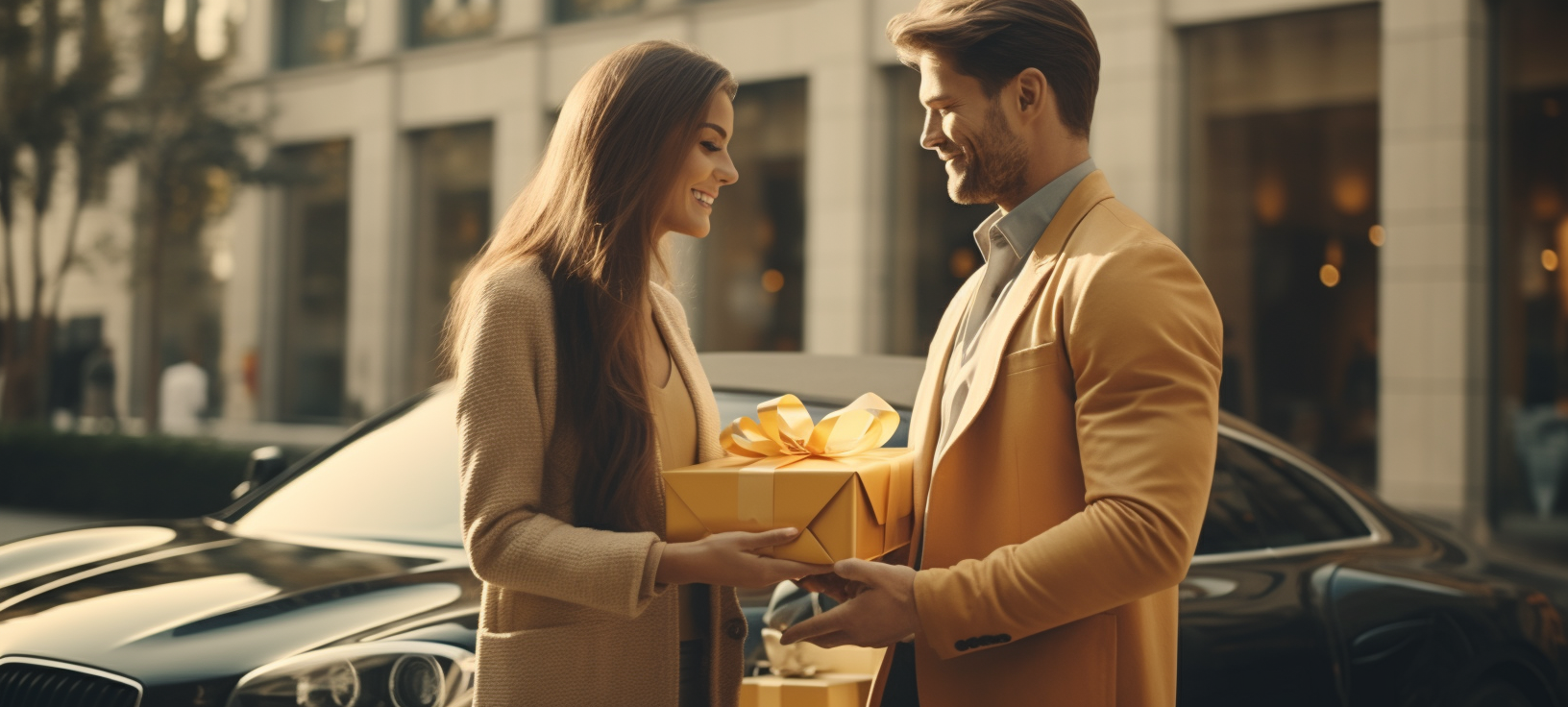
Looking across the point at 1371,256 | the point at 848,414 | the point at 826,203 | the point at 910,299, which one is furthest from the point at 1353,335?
the point at 848,414

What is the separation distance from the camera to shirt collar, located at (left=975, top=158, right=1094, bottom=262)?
2.26 m

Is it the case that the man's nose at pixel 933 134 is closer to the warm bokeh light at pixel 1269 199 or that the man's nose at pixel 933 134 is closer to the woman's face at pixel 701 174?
the woman's face at pixel 701 174

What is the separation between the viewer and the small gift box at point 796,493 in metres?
2.09

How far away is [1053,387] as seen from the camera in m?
2.06

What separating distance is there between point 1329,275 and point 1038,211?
442 inches

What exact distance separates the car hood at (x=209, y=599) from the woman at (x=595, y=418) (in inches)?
33.9

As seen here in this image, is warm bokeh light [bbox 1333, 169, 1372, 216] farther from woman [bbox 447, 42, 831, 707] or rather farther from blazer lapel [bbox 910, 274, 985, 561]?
woman [bbox 447, 42, 831, 707]

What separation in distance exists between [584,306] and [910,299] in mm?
12997

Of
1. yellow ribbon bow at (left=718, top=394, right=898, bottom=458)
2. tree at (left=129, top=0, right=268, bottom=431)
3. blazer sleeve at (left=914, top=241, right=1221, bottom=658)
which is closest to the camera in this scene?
blazer sleeve at (left=914, top=241, right=1221, bottom=658)

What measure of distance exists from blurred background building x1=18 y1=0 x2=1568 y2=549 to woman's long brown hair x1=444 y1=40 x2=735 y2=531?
977 cm

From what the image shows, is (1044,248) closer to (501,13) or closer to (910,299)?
(910,299)

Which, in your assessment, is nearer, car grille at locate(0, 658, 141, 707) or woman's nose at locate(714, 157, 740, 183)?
woman's nose at locate(714, 157, 740, 183)

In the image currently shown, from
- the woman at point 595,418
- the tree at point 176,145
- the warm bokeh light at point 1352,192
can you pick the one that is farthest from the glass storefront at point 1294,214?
the tree at point 176,145

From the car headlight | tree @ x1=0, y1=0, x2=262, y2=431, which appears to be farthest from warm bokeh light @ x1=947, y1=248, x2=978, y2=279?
the car headlight
